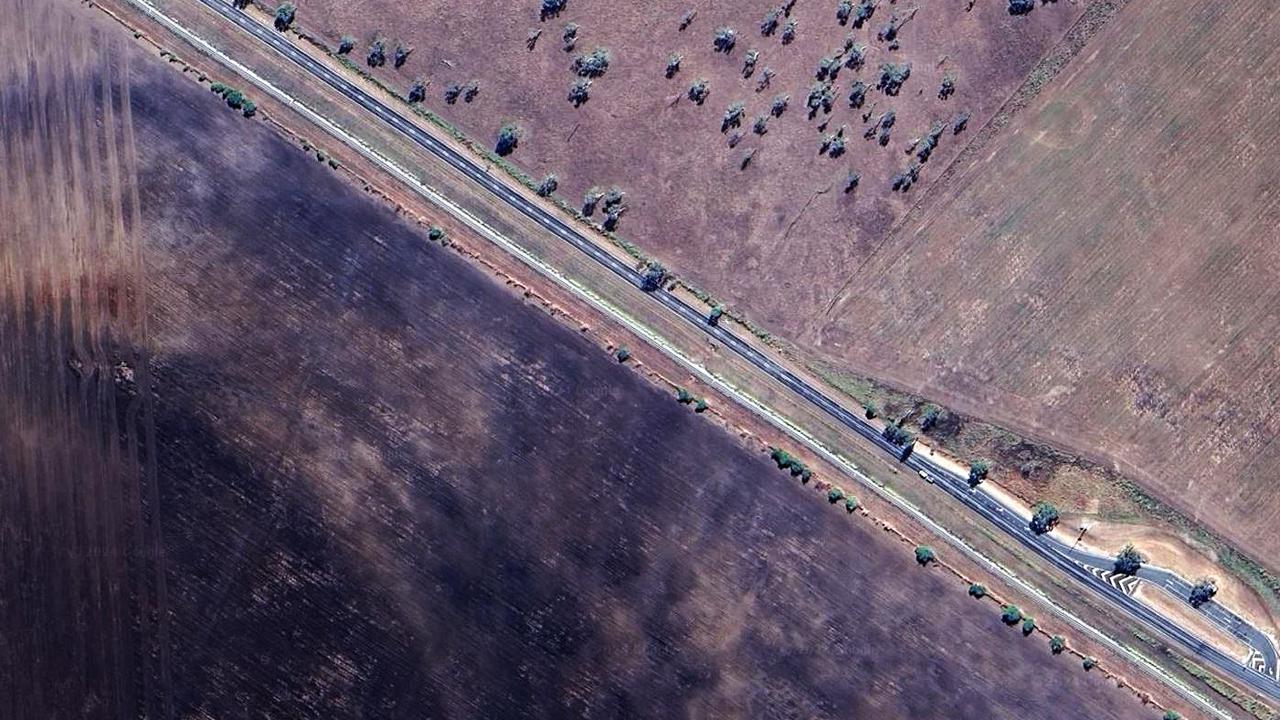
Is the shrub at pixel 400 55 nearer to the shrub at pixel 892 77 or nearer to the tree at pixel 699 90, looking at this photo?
the tree at pixel 699 90

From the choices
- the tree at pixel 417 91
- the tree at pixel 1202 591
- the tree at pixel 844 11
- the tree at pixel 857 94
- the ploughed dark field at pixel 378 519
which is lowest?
the ploughed dark field at pixel 378 519

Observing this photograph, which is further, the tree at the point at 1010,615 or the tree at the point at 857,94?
the tree at the point at 857,94

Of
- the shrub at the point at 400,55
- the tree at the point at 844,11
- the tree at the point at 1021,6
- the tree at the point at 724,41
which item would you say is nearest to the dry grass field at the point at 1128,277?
the tree at the point at 1021,6

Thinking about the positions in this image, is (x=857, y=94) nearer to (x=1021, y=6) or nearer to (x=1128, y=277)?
(x=1021, y=6)

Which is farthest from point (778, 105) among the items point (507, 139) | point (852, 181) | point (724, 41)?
point (507, 139)

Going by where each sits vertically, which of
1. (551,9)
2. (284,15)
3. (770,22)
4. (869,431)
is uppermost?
(770,22)

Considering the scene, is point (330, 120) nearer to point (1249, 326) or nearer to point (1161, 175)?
point (1161, 175)

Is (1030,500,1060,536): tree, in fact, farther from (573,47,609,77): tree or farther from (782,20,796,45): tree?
(573,47,609,77): tree

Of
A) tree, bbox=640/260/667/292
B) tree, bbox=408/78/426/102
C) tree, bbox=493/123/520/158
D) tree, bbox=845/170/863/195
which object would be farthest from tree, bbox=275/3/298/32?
tree, bbox=845/170/863/195
